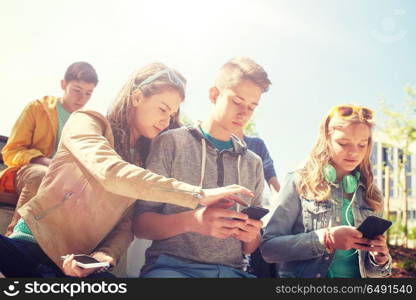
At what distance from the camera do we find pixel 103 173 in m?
1.24

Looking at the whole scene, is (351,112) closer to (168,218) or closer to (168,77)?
(168,77)

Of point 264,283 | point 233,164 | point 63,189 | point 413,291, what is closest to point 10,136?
point 63,189

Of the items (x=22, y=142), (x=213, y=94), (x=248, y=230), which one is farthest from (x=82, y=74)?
(x=248, y=230)

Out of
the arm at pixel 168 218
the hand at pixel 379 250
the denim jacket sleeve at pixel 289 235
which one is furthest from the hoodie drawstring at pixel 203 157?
the hand at pixel 379 250

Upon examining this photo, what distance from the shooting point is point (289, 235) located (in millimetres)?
1599

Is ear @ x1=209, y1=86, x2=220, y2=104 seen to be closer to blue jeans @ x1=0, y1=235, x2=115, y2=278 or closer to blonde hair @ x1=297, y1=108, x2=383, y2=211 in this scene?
blonde hair @ x1=297, y1=108, x2=383, y2=211

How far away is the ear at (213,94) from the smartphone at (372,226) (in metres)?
0.75

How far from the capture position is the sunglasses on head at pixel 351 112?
177 centimetres

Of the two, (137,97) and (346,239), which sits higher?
(137,97)

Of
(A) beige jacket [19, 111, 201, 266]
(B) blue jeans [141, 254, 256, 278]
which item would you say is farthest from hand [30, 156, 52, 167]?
(B) blue jeans [141, 254, 256, 278]

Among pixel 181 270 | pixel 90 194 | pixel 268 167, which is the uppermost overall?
pixel 268 167

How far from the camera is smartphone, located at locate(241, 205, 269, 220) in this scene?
1346mm

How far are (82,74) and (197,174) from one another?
30.9 inches

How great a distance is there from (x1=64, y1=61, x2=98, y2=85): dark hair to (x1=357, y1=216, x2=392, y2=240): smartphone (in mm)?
1303
